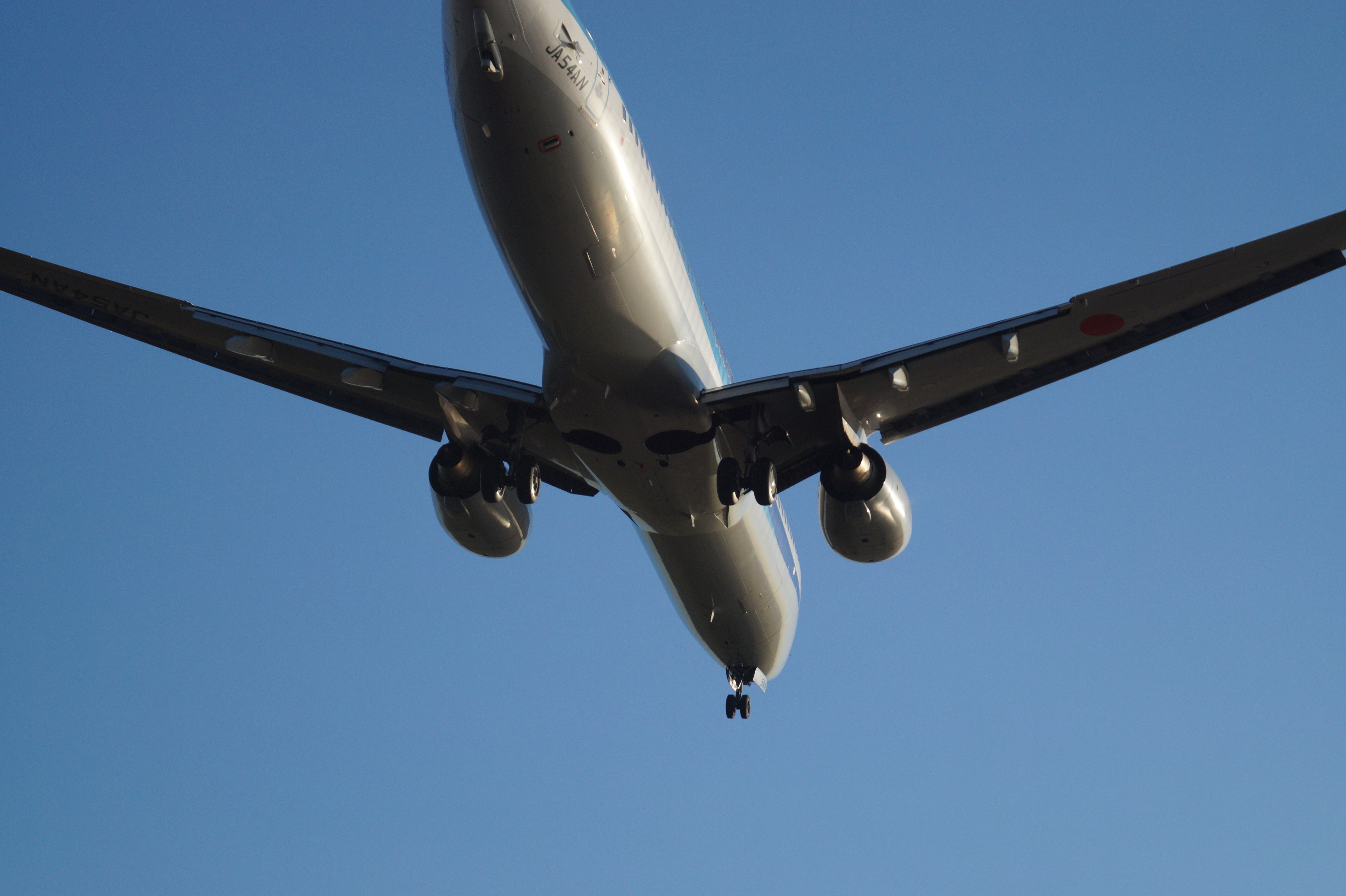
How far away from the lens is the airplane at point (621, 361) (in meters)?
13.4

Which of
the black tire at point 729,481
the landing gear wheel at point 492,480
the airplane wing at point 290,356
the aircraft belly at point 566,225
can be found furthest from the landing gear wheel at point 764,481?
the landing gear wheel at point 492,480

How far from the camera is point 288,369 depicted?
760 inches

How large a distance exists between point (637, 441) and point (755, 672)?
28.8ft

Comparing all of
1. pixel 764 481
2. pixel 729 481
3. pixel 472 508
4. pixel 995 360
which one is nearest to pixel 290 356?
pixel 472 508

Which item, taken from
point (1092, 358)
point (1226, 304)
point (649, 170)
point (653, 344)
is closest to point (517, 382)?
point (653, 344)

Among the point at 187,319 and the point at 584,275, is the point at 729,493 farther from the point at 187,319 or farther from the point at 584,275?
the point at 187,319

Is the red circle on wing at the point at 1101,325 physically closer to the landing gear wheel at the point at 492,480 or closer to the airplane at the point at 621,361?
the airplane at the point at 621,361

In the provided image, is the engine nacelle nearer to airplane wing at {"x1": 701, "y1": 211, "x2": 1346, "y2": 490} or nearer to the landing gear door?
airplane wing at {"x1": 701, "y1": 211, "x2": 1346, "y2": 490}

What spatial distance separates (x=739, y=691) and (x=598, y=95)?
14.3m

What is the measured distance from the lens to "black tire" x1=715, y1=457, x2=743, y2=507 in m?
17.1

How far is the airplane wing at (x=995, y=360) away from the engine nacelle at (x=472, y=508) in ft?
14.3

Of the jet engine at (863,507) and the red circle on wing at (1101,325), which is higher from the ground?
the red circle on wing at (1101,325)

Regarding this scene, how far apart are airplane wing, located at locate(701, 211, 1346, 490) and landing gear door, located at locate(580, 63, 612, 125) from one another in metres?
4.47

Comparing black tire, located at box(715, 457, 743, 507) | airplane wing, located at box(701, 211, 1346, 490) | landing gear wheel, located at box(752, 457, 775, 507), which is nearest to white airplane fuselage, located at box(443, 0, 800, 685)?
black tire, located at box(715, 457, 743, 507)
